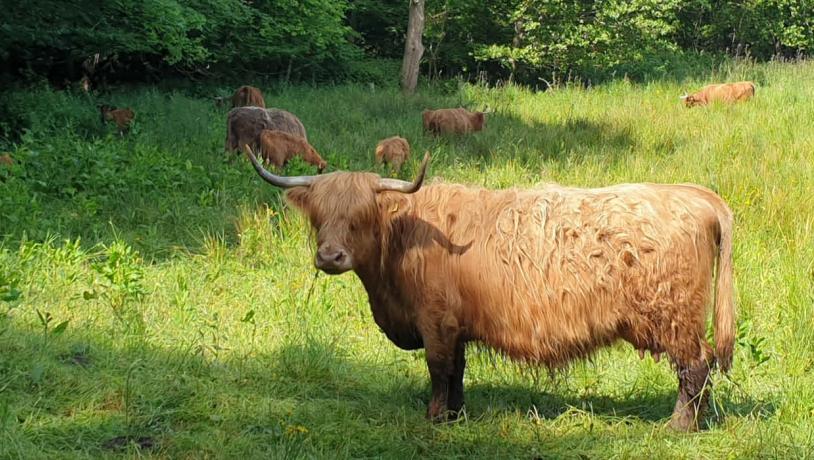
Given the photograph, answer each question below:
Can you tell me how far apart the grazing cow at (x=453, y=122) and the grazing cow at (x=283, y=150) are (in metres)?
3.23

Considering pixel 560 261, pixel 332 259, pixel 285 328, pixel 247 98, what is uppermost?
pixel 560 261

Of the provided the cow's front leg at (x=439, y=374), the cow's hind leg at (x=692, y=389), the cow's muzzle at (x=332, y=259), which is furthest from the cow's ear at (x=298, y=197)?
the cow's hind leg at (x=692, y=389)

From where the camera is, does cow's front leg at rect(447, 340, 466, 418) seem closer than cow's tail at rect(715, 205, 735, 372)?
No

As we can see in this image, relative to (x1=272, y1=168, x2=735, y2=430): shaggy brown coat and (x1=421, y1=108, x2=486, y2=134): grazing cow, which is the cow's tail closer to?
(x1=272, y1=168, x2=735, y2=430): shaggy brown coat

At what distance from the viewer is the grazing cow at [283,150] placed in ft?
33.1

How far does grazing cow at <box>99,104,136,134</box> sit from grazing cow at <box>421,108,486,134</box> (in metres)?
4.73

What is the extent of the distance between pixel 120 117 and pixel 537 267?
1089cm

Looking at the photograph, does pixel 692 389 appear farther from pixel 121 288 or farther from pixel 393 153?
pixel 393 153

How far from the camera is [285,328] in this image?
5859 mm

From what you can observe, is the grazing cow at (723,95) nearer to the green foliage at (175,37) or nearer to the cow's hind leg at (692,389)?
the green foliage at (175,37)

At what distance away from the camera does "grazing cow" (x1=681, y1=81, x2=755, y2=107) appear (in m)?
14.1

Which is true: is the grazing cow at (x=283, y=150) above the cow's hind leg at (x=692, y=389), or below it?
below

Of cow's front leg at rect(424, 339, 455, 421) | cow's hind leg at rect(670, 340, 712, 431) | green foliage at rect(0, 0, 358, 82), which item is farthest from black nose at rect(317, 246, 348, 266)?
green foliage at rect(0, 0, 358, 82)

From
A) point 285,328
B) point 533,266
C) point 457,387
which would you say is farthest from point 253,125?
point 533,266
